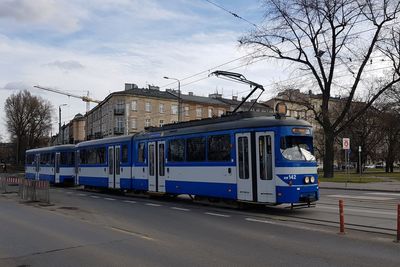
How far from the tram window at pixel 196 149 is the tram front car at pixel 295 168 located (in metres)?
3.74

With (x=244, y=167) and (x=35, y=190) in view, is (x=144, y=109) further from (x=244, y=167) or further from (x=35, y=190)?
(x=244, y=167)

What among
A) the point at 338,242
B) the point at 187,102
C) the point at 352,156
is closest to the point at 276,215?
the point at 338,242

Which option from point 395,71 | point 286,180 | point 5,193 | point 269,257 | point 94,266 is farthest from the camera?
point 395,71

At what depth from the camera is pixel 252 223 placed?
1297cm

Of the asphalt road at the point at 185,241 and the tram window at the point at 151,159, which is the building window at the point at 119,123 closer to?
the tram window at the point at 151,159

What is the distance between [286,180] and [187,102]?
85.3 meters

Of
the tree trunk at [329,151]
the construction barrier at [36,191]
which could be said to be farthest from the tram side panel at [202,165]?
the tree trunk at [329,151]

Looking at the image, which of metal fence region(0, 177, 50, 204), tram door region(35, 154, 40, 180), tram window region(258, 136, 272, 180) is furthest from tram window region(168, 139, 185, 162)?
tram door region(35, 154, 40, 180)

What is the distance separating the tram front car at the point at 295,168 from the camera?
14.6 metres

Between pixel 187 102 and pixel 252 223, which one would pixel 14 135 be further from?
pixel 252 223

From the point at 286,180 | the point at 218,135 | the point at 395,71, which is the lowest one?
the point at 286,180

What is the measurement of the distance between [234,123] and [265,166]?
2050mm

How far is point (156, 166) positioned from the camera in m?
20.9

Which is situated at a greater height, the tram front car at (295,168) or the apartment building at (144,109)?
the apartment building at (144,109)
